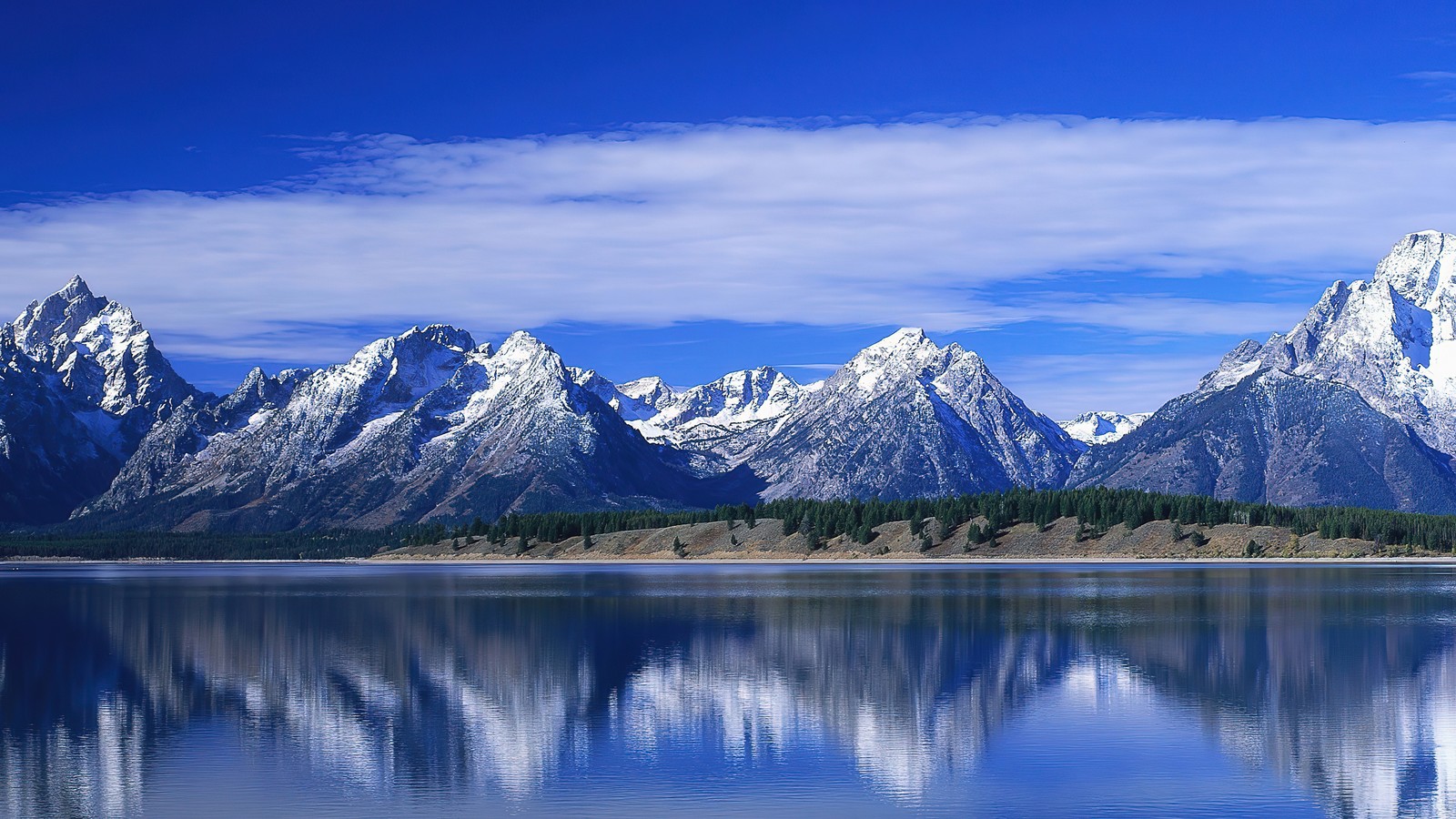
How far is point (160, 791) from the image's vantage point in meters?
53.8

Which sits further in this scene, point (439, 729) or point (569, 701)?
point (569, 701)

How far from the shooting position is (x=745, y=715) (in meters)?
71.8

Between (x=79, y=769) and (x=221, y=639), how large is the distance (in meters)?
62.0

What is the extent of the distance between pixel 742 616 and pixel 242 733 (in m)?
70.9

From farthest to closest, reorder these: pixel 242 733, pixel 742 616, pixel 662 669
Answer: pixel 742 616, pixel 662 669, pixel 242 733

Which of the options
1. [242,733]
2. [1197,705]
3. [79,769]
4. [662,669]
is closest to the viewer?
[79,769]

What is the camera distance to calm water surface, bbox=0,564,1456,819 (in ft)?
174

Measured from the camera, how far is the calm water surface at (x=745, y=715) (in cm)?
5300

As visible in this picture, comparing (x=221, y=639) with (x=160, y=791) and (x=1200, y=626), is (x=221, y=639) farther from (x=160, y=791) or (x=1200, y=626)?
(x=1200, y=626)

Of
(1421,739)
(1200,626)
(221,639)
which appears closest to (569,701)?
(1421,739)

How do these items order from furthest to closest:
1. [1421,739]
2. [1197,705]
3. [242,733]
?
[1197,705] < [242,733] < [1421,739]

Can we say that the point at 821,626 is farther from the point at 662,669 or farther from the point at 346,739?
the point at 346,739

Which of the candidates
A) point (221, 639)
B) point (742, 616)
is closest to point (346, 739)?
point (221, 639)

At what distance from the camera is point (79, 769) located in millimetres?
58156
